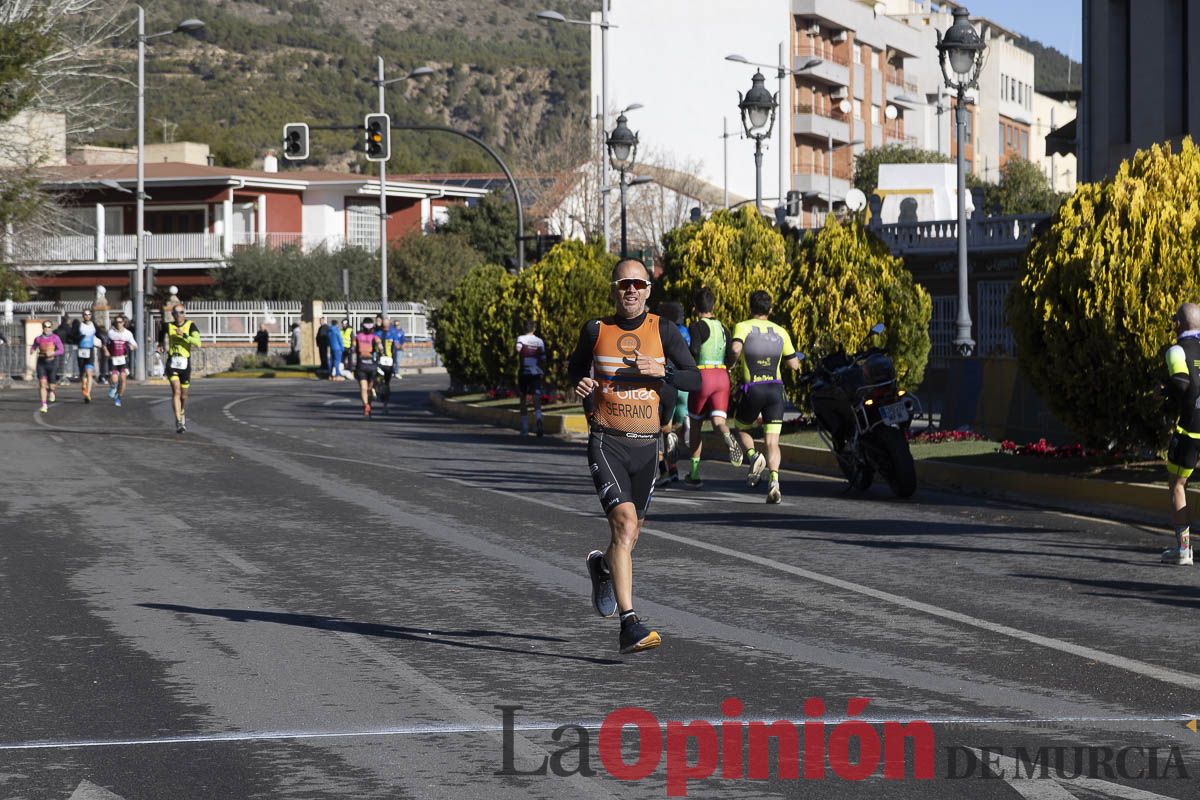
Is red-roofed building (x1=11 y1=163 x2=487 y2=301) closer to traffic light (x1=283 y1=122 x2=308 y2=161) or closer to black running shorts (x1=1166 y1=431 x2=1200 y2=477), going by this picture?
traffic light (x1=283 y1=122 x2=308 y2=161)

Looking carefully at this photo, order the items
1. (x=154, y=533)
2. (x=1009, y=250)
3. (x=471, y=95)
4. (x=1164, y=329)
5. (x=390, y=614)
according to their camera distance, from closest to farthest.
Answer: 1. (x=390, y=614)
2. (x=154, y=533)
3. (x=1164, y=329)
4. (x=1009, y=250)
5. (x=471, y=95)

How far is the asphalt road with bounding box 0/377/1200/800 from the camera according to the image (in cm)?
629

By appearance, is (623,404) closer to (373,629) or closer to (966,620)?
(373,629)

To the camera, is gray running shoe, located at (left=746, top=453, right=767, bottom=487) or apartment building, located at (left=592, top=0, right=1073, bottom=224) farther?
apartment building, located at (left=592, top=0, right=1073, bottom=224)

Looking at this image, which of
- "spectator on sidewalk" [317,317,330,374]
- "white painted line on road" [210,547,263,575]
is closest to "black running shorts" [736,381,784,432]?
"white painted line on road" [210,547,263,575]

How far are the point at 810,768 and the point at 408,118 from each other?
543 ft

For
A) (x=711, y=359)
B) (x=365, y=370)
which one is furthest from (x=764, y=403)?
(x=365, y=370)

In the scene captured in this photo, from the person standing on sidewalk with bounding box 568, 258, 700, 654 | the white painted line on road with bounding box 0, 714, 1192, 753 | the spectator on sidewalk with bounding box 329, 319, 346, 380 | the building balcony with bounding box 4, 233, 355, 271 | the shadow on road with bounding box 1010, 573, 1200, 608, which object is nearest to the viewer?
the white painted line on road with bounding box 0, 714, 1192, 753

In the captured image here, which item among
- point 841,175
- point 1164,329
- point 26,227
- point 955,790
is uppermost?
point 841,175

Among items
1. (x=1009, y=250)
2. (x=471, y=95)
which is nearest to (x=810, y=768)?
(x=1009, y=250)

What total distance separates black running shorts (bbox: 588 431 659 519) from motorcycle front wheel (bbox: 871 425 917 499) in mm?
7892

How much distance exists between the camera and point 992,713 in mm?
7102

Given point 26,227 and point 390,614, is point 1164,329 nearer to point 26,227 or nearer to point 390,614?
point 390,614

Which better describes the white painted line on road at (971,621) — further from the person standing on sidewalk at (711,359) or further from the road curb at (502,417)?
the road curb at (502,417)
